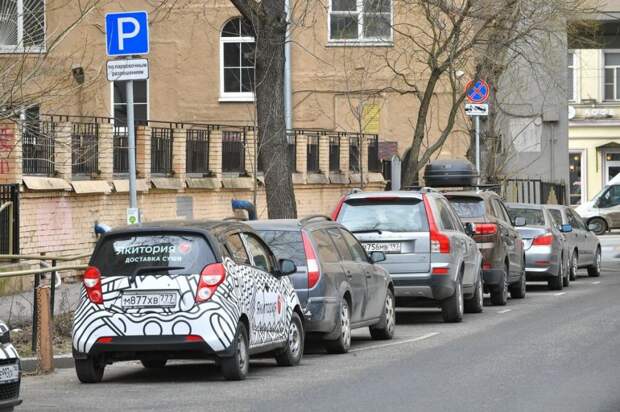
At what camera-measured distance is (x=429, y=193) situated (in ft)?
64.2

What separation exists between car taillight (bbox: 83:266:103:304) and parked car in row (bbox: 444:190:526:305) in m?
10.2

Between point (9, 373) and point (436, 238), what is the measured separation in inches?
385

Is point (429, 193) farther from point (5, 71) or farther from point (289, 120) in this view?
point (289, 120)

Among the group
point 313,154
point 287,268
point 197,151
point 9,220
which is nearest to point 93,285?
point 287,268

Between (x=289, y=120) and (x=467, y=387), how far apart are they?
28.0m

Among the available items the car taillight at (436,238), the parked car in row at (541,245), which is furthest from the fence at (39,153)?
the parked car in row at (541,245)

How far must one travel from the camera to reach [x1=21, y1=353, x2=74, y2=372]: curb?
47.8 feet

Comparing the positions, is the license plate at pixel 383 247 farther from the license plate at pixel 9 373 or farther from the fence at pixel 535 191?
the fence at pixel 535 191

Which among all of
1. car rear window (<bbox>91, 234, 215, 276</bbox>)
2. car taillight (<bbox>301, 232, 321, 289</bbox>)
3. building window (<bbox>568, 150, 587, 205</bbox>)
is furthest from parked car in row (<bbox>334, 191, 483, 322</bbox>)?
building window (<bbox>568, 150, 587, 205</bbox>)

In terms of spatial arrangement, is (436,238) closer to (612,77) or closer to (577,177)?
(612,77)

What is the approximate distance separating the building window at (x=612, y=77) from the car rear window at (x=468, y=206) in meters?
47.6

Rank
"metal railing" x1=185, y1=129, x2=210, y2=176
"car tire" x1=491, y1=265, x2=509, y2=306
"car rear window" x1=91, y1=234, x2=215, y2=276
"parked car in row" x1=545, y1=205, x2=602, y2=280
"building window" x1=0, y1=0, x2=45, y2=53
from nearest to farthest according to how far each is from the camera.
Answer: "car rear window" x1=91, y1=234, x2=215, y2=276
"building window" x1=0, y1=0, x2=45, y2=53
"car tire" x1=491, y1=265, x2=509, y2=306
"metal railing" x1=185, y1=129, x2=210, y2=176
"parked car in row" x1=545, y1=205, x2=602, y2=280

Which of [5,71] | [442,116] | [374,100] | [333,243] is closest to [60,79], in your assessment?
[5,71]

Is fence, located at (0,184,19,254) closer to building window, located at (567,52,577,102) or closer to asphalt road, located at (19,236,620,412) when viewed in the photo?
asphalt road, located at (19,236,620,412)
